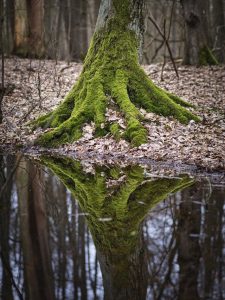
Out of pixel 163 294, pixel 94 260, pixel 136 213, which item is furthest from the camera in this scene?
pixel 136 213

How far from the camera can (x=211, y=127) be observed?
8102 millimetres

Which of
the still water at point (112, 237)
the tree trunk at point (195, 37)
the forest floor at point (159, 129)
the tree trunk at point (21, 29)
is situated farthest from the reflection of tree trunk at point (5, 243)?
the tree trunk at point (21, 29)

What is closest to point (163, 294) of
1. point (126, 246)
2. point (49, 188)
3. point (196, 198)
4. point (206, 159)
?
point (126, 246)

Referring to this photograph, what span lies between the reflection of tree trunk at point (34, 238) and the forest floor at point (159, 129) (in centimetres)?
169

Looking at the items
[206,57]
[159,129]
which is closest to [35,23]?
[206,57]

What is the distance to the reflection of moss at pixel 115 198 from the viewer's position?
3855 mm

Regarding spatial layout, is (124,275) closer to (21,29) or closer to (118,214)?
(118,214)

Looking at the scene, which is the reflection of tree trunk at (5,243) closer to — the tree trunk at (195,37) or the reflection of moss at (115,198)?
the reflection of moss at (115,198)

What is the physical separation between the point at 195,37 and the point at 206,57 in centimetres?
106

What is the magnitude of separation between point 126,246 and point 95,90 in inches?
198

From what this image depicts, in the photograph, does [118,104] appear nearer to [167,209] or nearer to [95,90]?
[95,90]

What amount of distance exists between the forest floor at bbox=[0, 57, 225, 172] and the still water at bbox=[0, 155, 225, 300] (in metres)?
0.99

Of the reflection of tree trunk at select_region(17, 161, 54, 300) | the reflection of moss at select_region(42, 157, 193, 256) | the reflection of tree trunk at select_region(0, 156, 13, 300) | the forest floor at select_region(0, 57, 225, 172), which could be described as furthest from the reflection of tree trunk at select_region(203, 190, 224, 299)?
the forest floor at select_region(0, 57, 225, 172)

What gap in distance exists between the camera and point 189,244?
12.0 ft
